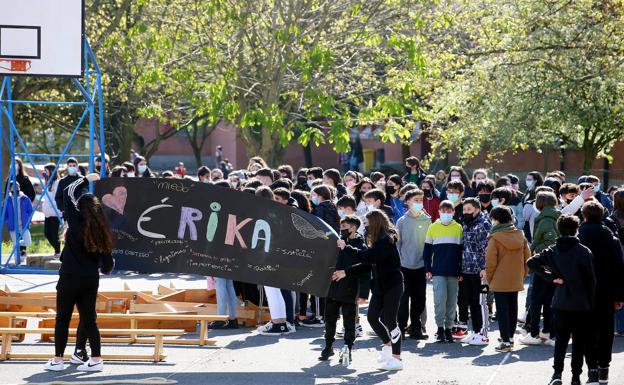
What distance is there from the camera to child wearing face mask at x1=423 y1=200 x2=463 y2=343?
1276cm

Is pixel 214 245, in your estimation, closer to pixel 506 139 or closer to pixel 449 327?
pixel 449 327

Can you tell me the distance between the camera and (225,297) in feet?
44.5

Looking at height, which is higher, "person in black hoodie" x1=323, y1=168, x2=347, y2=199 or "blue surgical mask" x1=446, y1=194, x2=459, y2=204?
"person in black hoodie" x1=323, y1=168, x2=347, y2=199

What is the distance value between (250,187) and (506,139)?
1247 cm

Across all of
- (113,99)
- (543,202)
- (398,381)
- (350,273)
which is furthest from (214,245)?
(113,99)

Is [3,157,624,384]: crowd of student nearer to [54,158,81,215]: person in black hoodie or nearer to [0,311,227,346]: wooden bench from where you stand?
[0,311,227,346]: wooden bench

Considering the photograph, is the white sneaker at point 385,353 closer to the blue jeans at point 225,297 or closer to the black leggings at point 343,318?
the black leggings at point 343,318

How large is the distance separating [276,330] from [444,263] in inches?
84.9

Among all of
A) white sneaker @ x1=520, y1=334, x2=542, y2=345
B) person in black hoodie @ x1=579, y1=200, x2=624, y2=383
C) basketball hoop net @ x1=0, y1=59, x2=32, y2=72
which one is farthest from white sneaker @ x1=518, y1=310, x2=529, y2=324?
basketball hoop net @ x1=0, y1=59, x2=32, y2=72

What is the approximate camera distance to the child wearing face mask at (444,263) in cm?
1276

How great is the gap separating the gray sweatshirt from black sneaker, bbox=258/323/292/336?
5.29 ft

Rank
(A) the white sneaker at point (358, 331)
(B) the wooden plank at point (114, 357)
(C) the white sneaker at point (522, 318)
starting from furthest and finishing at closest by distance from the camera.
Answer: (C) the white sneaker at point (522, 318) → (A) the white sneaker at point (358, 331) → (B) the wooden plank at point (114, 357)

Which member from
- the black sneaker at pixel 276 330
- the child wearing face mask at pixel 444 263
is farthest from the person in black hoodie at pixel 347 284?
the black sneaker at pixel 276 330

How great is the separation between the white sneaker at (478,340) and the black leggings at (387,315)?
166 cm
